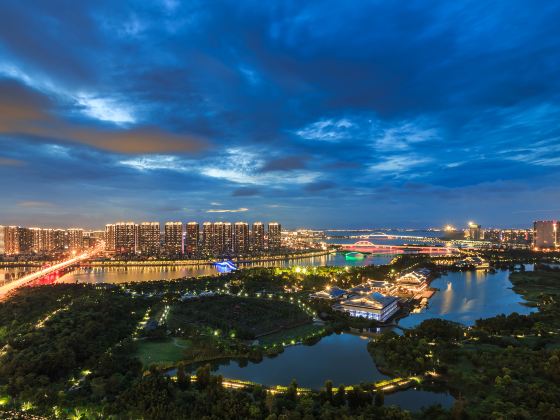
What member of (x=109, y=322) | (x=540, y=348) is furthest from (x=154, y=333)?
(x=540, y=348)

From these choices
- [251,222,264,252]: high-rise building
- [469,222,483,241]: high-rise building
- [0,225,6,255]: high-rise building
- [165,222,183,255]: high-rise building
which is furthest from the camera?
[469,222,483,241]: high-rise building

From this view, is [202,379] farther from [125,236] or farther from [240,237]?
[125,236]

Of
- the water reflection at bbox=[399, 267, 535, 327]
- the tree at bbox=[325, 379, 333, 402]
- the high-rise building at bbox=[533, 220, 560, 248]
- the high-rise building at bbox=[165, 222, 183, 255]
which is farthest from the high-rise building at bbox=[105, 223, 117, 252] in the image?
the high-rise building at bbox=[533, 220, 560, 248]

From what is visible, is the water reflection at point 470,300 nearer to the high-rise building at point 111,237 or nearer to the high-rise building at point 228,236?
the high-rise building at point 228,236

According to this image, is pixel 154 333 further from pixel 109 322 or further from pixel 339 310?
pixel 339 310

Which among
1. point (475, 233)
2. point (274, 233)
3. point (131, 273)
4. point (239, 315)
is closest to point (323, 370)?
point (239, 315)

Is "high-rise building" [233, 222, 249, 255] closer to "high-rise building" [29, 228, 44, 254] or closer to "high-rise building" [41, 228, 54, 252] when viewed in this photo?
"high-rise building" [41, 228, 54, 252]
